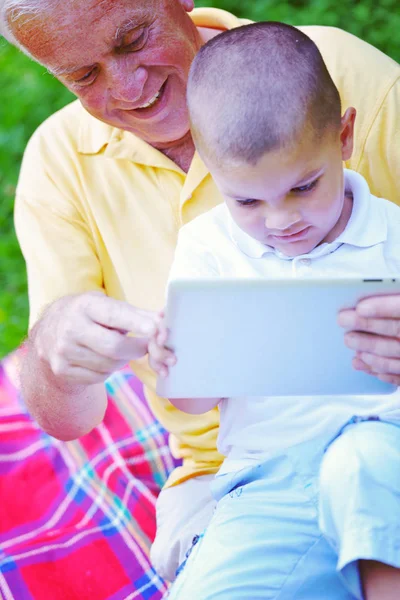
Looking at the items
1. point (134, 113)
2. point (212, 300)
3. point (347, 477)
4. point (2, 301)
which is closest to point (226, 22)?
point (134, 113)

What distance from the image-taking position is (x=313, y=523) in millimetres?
1830

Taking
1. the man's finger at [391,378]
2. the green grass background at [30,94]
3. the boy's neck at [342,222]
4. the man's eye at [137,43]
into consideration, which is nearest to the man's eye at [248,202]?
the boy's neck at [342,222]

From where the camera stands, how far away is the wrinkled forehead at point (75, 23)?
2.13 metres

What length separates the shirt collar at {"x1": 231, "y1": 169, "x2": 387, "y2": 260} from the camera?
1957 mm

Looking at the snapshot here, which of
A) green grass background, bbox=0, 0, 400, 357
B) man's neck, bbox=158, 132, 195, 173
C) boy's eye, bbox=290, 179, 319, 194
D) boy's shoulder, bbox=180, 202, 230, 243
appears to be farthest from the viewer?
green grass background, bbox=0, 0, 400, 357

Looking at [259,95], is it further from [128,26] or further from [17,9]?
[17,9]

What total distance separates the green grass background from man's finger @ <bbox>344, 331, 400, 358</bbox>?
2.79 m

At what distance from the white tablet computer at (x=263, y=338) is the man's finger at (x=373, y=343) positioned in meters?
0.03

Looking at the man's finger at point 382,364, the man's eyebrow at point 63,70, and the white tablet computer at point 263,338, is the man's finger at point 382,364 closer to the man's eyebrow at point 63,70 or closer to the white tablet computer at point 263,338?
the white tablet computer at point 263,338

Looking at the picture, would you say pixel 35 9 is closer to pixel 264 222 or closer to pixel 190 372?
pixel 264 222

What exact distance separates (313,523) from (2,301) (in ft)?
9.89

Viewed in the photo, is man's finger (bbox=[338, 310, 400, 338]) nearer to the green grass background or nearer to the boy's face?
the boy's face

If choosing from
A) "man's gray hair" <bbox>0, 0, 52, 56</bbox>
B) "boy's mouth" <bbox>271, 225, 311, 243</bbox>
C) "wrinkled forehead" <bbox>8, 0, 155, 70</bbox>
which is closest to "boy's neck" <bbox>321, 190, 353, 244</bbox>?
"boy's mouth" <bbox>271, 225, 311, 243</bbox>

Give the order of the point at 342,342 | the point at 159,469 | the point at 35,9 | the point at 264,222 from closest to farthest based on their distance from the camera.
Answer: the point at 342,342, the point at 264,222, the point at 35,9, the point at 159,469
